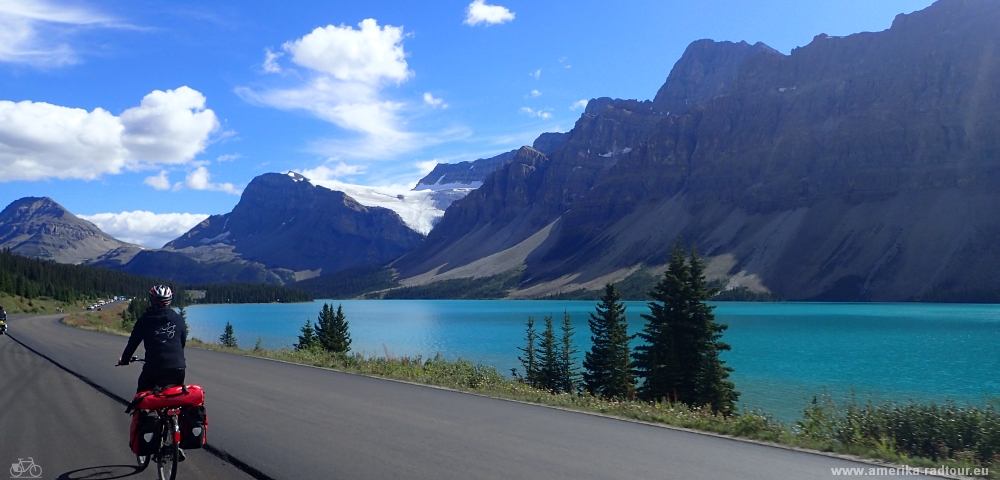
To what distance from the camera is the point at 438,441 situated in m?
10.5

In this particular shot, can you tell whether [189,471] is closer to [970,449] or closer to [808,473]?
[808,473]

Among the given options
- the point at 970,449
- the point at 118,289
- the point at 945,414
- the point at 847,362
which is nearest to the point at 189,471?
the point at 970,449

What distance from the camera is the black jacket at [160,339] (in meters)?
8.70

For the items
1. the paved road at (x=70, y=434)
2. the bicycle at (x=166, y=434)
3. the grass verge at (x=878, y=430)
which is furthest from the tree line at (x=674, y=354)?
the bicycle at (x=166, y=434)

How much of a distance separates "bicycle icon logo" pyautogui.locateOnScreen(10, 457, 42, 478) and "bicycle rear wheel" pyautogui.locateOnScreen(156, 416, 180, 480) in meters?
1.68

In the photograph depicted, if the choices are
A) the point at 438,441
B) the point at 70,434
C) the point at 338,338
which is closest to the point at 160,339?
the point at 70,434

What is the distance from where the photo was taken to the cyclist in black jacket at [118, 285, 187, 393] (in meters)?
8.68

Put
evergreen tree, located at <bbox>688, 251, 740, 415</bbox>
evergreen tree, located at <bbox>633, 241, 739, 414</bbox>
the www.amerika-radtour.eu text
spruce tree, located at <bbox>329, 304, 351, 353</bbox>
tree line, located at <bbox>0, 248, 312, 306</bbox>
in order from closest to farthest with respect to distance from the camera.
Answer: the www.amerika-radtour.eu text
evergreen tree, located at <bbox>688, 251, 740, 415</bbox>
evergreen tree, located at <bbox>633, 241, 739, 414</bbox>
spruce tree, located at <bbox>329, 304, 351, 353</bbox>
tree line, located at <bbox>0, 248, 312, 306</bbox>

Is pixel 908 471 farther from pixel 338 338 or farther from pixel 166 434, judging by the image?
pixel 338 338

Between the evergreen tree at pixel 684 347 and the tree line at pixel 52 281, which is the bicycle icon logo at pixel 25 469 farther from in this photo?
the tree line at pixel 52 281

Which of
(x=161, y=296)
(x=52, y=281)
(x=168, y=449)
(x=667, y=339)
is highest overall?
(x=52, y=281)

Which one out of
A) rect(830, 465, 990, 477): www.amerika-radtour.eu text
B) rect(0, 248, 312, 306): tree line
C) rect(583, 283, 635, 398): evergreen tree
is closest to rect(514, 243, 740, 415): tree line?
rect(583, 283, 635, 398): evergreen tree

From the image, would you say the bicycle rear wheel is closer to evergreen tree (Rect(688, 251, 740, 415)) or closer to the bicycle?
the bicycle

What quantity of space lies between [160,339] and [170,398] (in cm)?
91
